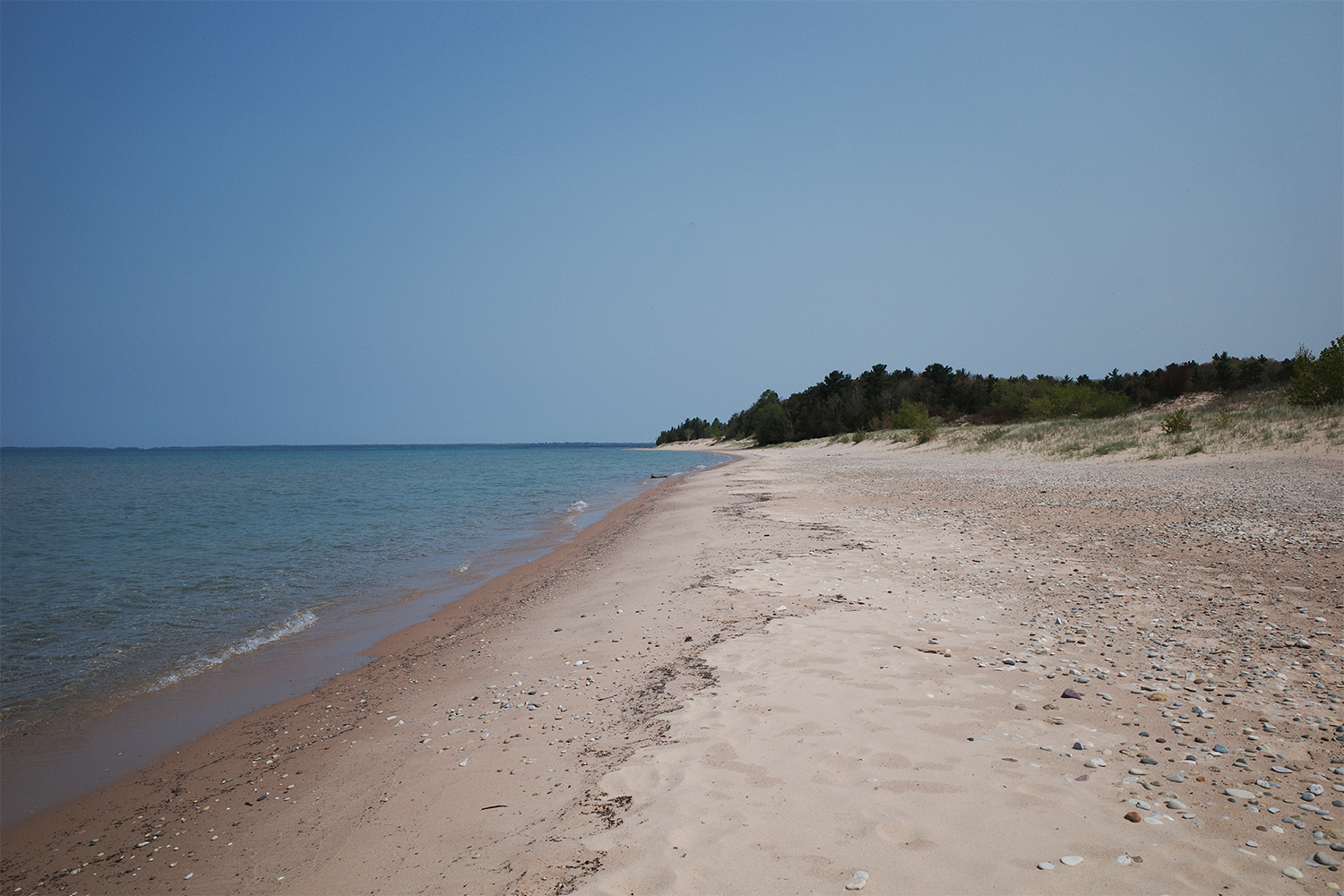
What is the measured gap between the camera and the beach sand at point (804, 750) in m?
2.99

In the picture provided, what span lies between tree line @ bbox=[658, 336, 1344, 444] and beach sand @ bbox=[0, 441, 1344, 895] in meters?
37.0

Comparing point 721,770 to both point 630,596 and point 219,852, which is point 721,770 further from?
point 630,596

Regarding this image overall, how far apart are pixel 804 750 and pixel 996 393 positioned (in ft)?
227

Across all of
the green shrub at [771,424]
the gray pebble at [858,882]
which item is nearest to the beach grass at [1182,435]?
the gray pebble at [858,882]

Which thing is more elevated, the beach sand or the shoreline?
the beach sand

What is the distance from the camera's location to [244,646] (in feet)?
27.5

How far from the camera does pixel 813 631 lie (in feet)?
20.4

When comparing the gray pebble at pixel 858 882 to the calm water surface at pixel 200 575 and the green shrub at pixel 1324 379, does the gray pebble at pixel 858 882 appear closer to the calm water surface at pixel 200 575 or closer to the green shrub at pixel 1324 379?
the calm water surface at pixel 200 575

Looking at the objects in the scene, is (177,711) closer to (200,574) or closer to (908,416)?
(200,574)

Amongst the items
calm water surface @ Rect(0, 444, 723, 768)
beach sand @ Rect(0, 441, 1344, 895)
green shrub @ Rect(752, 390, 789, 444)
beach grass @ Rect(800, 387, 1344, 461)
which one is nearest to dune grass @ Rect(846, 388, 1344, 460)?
beach grass @ Rect(800, 387, 1344, 461)

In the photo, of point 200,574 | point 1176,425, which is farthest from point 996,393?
point 200,574

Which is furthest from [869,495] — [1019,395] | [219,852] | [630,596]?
[1019,395]

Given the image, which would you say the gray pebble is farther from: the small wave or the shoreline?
the small wave

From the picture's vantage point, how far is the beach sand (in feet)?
9.82
